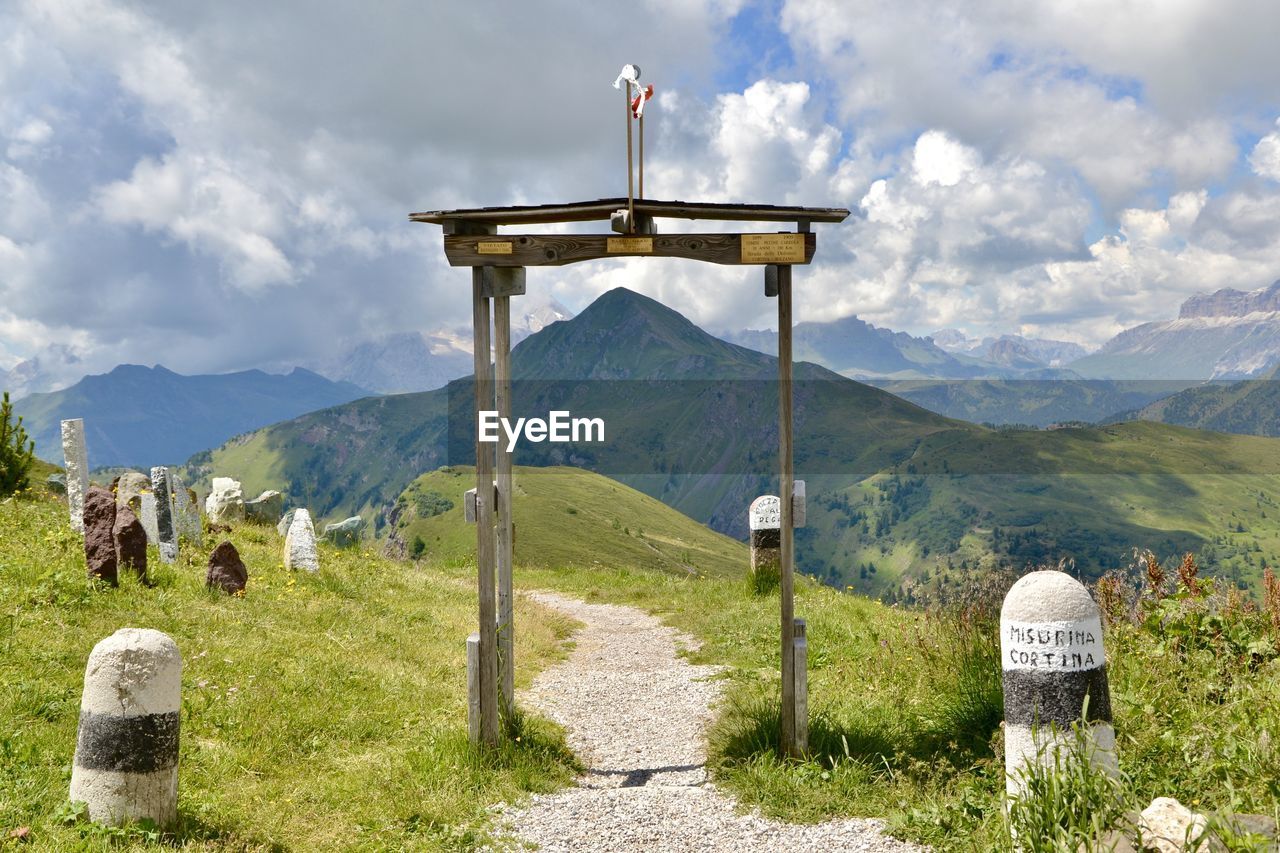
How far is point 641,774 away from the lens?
926cm

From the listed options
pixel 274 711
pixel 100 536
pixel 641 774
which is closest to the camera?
pixel 641 774

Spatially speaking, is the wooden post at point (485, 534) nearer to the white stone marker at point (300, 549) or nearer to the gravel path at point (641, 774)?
the gravel path at point (641, 774)

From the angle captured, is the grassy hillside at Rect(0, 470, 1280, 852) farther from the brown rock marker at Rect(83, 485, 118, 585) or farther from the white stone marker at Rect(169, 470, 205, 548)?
the white stone marker at Rect(169, 470, 205, 548)

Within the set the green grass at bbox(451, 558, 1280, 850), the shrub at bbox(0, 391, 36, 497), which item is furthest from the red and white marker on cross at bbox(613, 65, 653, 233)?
the shrub at bbox(0, 391, 36, 497)

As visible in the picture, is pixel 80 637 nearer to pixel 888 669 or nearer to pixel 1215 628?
pixel 888 669

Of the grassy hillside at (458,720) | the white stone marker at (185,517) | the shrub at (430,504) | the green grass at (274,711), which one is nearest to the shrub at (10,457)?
the white stone marker at (185,517)

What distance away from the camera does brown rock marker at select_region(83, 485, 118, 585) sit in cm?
1336

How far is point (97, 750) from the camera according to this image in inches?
265

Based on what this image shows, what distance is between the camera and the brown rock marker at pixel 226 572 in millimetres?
15195

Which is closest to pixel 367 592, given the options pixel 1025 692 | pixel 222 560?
pixel 222 560

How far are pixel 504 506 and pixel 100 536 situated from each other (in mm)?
Result: 8511

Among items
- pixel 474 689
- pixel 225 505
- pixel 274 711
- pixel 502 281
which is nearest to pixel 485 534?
pixel 474 689

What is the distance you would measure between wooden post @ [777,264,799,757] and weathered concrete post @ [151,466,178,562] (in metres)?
13.3

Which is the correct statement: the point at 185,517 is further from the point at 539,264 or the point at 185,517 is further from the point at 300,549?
the point at 539,264
